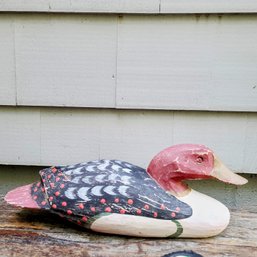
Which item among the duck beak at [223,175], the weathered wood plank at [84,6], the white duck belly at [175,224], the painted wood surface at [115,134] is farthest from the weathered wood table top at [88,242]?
the weathered wood plank at [84,6]

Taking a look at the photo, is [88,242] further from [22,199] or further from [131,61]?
[131,61]

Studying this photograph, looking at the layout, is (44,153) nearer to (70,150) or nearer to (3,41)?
(70,150)

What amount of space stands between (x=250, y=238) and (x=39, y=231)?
1.44 feet

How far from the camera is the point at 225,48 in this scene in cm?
90

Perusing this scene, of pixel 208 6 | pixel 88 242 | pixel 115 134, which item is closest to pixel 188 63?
pixel 208 6

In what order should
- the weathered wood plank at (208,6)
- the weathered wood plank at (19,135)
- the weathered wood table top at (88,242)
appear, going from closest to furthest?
the weathered wood table top at (88,242) < the weathered wood plank at (208,6) < the weathered wood plank at (19,135)

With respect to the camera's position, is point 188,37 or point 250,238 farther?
point 188,37

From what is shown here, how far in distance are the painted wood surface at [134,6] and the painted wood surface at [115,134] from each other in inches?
10.4

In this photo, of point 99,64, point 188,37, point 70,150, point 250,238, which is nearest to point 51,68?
point 99,64

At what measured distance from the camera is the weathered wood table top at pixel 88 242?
654 millimetres

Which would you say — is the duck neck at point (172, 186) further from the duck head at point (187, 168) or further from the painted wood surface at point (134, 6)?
the painted wood surface at point (134, 6)

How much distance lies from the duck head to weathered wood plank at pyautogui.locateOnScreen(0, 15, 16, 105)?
1.60 ft

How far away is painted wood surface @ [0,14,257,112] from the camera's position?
899 mm

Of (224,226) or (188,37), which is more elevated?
(188,37)
